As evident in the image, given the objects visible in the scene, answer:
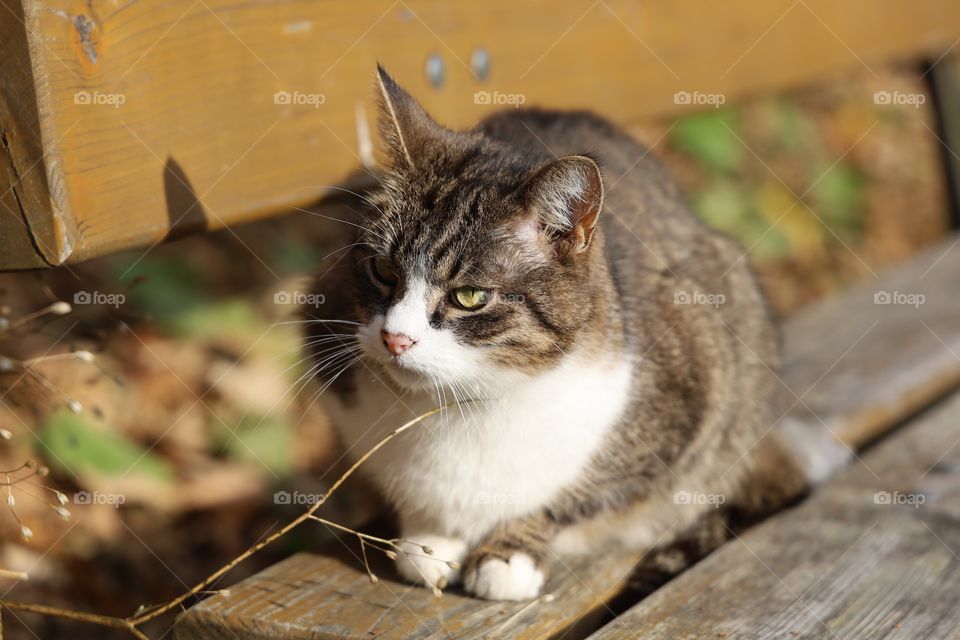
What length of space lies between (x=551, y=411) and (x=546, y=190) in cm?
50

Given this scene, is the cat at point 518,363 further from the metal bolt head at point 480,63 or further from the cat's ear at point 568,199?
the metal bolt head at point 480,63

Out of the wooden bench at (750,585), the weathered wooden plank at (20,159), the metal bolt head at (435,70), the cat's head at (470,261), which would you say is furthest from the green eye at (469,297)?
the metal bolt head at (435,70)

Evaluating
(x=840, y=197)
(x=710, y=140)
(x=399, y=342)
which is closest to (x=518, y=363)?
(x=399, y=342)

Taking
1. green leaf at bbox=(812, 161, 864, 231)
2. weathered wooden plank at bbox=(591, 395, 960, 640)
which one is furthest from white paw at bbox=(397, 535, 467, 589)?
green leaf at bbox=(812, 161, 864, 231)

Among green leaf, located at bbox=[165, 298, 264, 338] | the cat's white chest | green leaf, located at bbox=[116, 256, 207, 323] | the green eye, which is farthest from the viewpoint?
green leaf, located at bbox=[165, 298, 264, 338]

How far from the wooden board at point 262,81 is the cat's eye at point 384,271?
39cm

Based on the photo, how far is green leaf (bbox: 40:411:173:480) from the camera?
302 centimetres

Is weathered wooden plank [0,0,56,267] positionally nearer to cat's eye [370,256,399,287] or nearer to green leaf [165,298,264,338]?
cat's eye [370,256,399,287]

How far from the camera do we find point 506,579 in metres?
2.16

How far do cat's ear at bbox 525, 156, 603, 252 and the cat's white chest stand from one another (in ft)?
0.93

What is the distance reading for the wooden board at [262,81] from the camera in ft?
6.04

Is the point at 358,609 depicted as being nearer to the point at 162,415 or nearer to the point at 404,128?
the point at 404,128

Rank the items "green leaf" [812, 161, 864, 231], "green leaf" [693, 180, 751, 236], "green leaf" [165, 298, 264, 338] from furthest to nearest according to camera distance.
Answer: "green leaf" [812, 161, 864, 231], "green leaf" [693, 180, 751, 236], "green leaf" [165, 298, 264, 338]

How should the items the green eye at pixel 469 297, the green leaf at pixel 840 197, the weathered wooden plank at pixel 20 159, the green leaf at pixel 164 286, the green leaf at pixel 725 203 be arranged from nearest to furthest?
the weathered wooden plank at pixel 20 159 → the green eye at pixel 469 297 → the green leaf at pixel 164 286 → the green leaf at pixel 725 203 → the green leaf at pixel 840 197
